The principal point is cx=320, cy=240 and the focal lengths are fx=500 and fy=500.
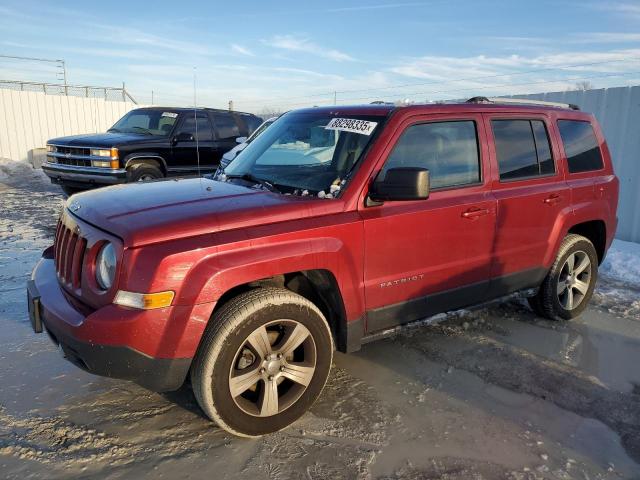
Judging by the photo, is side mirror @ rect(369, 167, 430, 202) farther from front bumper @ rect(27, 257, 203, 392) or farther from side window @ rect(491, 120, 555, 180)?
front bumper @ rect(27, 257, 203, 392)

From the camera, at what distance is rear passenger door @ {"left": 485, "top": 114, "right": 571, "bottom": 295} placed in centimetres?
387

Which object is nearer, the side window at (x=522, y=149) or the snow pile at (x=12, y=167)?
the side window at (x=522, y=149)

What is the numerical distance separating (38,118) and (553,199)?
1853 cm

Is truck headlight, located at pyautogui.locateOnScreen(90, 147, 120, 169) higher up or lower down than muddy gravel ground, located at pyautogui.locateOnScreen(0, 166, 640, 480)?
higher up

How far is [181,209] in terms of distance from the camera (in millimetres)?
2783

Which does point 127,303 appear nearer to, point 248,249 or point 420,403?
point 248,249

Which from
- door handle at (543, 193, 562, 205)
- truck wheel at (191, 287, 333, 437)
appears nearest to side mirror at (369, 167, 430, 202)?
truck wheel at (191, 287, 333, 437)

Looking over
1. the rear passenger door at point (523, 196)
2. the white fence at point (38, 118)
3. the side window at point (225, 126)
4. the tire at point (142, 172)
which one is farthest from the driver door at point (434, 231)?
the white fence at point (38, 118)

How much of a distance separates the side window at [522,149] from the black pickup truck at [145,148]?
5673 millimetres

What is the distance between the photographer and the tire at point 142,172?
340 inches

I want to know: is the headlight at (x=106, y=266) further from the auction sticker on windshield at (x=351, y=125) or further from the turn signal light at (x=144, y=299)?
the auction sticker on windshield at (x=351, y=125)

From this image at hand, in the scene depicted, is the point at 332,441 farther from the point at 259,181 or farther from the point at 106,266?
the point at 259,181

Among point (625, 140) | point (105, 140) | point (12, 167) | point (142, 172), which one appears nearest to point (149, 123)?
point (105, 140)

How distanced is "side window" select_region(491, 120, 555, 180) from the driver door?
217 mm
